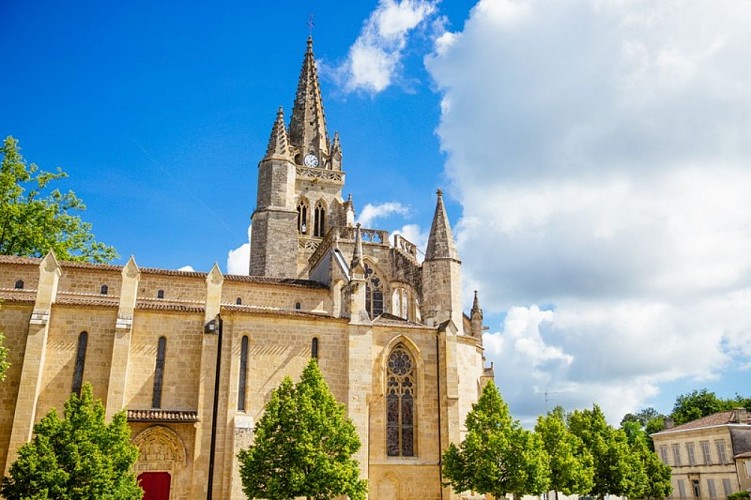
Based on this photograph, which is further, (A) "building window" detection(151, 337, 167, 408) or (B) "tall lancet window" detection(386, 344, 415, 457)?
(B) "tall lancet window" detection(386, 344, 415, 457)

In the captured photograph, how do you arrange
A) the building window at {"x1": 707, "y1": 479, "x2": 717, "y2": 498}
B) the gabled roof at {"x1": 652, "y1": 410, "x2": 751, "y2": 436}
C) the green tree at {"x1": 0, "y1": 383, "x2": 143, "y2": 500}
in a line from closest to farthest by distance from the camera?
the green tree at {"x1": 0, "y1": 383, "x2": 143, "y2": 500} → the building window at {"x1": 707, "y1": 479, "x2": 717, "y2": 498} → the gabled roof at {"x1": 652, "y1": 410, "x2": 751, "y2": 436}

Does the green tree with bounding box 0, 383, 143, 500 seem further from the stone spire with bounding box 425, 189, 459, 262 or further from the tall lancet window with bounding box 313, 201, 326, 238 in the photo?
A: the tall lancet window with bounding box 313, 201, 326, 238

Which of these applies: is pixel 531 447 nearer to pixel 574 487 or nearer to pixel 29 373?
pixel 574 487

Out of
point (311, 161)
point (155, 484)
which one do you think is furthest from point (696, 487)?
point (155, 484)

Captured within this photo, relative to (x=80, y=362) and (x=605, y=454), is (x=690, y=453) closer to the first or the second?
(x=605, y=454)

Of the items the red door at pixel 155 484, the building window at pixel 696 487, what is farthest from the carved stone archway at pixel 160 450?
the building window at pixel 696 487

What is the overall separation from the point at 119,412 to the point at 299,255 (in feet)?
80.6

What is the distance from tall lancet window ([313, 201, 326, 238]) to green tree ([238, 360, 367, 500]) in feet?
92.1

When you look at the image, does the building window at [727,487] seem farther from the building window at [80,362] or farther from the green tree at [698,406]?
the building window at [80,362]

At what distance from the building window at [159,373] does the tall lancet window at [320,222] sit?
81.0 ft

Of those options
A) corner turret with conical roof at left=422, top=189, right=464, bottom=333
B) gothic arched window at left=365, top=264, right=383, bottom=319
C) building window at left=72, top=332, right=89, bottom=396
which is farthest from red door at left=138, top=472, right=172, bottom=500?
gothic arched window at left=365, top=264, right=383, bottom=319

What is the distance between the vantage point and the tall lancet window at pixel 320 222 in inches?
2055

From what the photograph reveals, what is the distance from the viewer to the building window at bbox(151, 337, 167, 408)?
88.3 ft

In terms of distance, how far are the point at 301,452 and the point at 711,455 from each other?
122 feet
